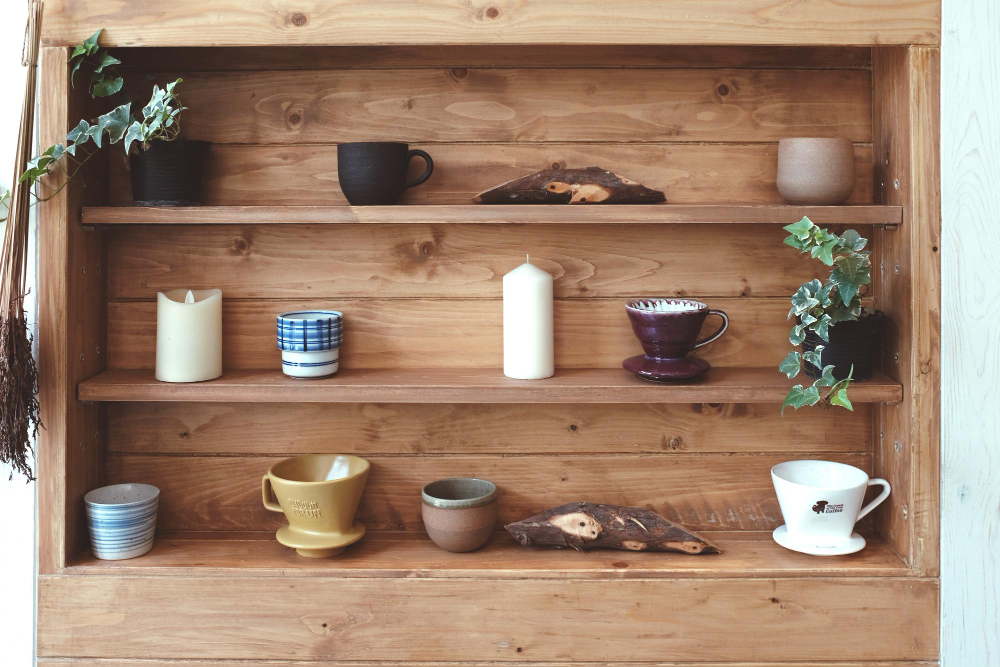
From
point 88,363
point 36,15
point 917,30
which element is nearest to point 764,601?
point 917,30

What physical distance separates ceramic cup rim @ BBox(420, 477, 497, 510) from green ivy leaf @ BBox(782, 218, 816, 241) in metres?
0.69

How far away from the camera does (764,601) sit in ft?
4.65

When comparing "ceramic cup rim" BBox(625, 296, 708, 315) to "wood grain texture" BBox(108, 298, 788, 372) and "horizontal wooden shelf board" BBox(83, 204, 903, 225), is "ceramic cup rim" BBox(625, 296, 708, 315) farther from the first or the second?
"horizontal wooden shelf board" BBox(83, 204, 903, 225)

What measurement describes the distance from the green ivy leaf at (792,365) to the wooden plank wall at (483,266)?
0.62ft

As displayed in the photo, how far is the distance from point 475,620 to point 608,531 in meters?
0.29

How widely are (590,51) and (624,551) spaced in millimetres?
951

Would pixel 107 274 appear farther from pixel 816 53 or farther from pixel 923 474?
pixel 923 474

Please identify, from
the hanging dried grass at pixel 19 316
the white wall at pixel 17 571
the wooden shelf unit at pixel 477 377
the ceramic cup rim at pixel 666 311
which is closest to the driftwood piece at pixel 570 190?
the wooden shelf unit at pixel 477 377

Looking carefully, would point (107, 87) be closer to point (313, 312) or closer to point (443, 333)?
point (313, 312)

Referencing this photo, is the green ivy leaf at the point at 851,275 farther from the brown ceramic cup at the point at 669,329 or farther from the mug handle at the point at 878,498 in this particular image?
the mug handle at the point at 878,498

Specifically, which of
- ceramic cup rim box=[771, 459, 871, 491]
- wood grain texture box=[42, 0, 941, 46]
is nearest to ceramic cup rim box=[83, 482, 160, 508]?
wood grain texture box=[42, 0, 941, 46]

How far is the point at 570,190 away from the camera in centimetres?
148

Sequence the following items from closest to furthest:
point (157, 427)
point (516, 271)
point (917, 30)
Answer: point (917, 30), point (516, 271), point (157, 427)

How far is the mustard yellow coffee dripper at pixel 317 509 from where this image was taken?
1.45 metres
